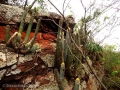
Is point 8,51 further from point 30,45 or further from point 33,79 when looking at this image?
point 33,79

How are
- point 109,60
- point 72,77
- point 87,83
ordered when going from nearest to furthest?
point 72,77
point 87,83
point 109,60

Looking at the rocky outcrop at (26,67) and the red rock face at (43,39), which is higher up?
the red rock face at (43,39)

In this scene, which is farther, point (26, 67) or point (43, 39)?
point (43, 39)

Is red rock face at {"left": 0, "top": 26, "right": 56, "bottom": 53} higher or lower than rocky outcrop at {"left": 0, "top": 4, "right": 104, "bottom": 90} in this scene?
higher

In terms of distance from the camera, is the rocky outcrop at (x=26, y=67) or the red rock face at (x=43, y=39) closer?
the rocky outcrop at (x=26, y=67)

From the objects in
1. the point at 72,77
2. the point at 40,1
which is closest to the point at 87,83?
the point at 72,77

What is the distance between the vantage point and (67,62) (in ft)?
9.46

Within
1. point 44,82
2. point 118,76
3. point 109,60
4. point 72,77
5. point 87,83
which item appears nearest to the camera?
point 44,82

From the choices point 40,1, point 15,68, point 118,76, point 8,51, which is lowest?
point 118,76

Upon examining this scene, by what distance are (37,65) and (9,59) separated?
20.3 inches

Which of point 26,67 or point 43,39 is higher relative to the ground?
point 43,39

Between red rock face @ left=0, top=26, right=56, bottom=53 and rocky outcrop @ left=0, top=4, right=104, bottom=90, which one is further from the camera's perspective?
red rock face @ left=0, top=26, right=56, bottom=53

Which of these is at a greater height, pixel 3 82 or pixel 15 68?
pixel 15 68

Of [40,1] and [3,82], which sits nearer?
[3,82]
